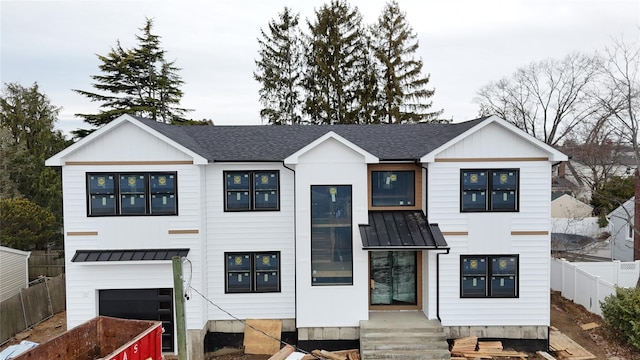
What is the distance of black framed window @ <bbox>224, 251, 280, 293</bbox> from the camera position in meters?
12.5

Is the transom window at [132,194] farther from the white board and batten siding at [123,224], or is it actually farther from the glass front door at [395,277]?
the glass front door at [395,277]

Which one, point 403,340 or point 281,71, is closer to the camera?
point 403,340

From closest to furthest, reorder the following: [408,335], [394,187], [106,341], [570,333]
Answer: [106,341]
[408,335]
[394,187]
[570,333]

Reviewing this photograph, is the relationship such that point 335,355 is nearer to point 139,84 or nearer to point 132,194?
point 132,194

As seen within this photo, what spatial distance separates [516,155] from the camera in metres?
12.0

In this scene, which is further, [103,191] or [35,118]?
[35,118]

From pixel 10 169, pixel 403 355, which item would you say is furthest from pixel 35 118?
pixel 403 355

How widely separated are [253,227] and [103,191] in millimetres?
4406

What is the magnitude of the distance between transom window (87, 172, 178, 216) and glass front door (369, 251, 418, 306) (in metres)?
6.40

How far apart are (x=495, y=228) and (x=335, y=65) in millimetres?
20931

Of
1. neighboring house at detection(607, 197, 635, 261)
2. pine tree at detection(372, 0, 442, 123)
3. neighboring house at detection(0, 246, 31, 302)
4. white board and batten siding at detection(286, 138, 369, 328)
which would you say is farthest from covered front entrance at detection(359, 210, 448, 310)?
pine tree at detection(372, 0, 442, 123)

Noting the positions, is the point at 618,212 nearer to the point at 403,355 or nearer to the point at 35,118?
the point at 403,355

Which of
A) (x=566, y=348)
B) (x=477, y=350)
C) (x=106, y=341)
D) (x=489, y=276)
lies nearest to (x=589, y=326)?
(x=566, y=348)

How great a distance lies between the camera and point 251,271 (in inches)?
493
